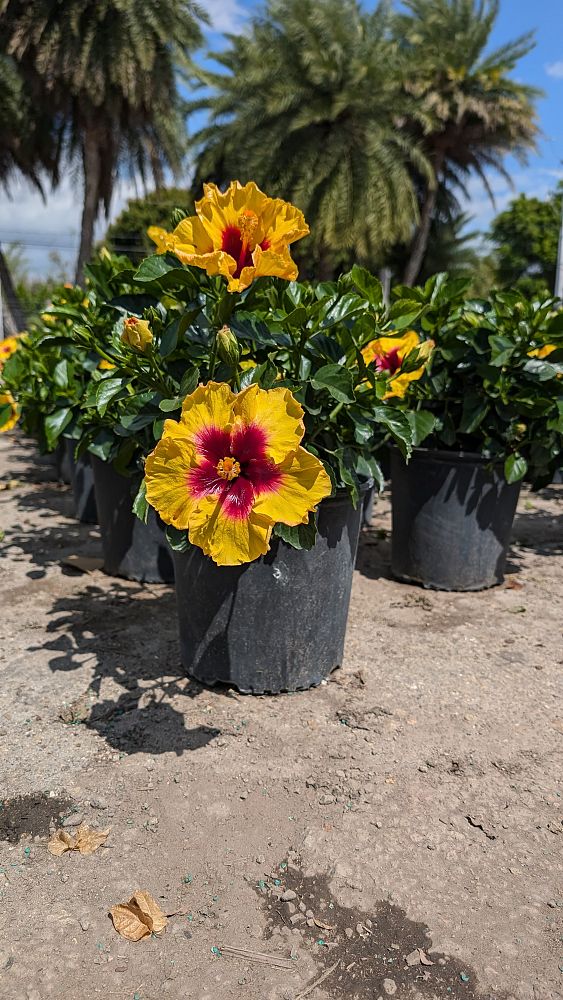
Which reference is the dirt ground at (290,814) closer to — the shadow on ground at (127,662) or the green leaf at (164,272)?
the shadow on ground at (127,662)

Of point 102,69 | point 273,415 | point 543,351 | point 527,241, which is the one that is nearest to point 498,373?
point 543,351

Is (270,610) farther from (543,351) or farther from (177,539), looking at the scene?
(543,351)

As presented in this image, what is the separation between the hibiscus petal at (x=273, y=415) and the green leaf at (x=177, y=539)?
1.45 ft

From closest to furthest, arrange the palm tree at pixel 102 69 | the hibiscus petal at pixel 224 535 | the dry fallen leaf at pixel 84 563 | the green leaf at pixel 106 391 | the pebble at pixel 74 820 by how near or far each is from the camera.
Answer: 1. the hibiscus petal at pixel 224 535
2. the pebble at pixel 74 820
3. the green leaf at pixel 106 391
4. the dry fallen leaf at pixel 84 563
5. the palm tree at pixel 102 69

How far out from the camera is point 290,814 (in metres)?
1.78

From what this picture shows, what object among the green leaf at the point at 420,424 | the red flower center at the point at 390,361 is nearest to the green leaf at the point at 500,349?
the green leaf at the point at 420,424

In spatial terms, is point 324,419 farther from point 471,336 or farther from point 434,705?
point 471,336

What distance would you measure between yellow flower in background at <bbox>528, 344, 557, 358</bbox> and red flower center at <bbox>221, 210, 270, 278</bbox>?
1561 mm

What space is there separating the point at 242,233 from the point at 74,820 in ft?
4.57

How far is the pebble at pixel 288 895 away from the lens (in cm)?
152

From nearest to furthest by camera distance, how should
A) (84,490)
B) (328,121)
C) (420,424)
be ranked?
(420,424), (84,490), (328,121)

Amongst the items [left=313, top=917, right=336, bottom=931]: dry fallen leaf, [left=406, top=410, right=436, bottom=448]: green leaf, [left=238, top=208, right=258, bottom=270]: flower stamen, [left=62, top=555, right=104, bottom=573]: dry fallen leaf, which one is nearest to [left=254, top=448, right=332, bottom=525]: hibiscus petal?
[left=238, top=208, right=258, bottom=270]: flower stamen

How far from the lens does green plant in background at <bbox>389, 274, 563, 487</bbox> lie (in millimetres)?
2896

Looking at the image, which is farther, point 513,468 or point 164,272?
point 513,468
